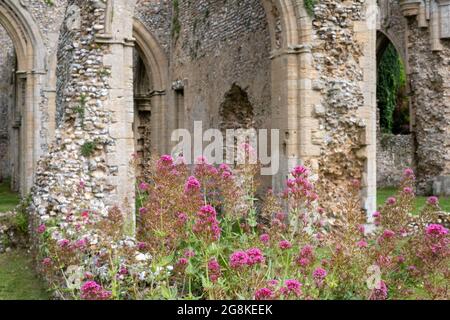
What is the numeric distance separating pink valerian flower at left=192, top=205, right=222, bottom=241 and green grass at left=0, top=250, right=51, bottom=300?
283 cm

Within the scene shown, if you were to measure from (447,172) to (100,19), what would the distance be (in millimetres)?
10493

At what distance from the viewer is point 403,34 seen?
60.1 ft

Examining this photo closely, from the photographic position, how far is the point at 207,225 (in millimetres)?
3527

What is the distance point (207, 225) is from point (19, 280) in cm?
406

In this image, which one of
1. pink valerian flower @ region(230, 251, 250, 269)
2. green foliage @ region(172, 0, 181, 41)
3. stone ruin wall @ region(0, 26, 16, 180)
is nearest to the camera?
pink valerian flower @ region(230, 251, 250, 269)

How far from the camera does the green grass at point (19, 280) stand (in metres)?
6.03

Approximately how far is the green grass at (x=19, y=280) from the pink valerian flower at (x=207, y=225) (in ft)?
9.27

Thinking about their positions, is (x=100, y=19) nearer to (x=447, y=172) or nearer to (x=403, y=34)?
(x=447, y=172)

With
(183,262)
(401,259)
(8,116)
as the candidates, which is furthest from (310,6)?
(8,116)

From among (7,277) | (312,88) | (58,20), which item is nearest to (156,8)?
(58,20)

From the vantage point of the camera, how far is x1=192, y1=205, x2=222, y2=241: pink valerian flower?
3492 millimetres

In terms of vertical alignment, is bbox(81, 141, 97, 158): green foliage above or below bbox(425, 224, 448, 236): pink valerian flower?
above

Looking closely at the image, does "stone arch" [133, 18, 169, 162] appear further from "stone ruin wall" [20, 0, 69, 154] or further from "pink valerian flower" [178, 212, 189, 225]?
"pink valerian flower" [178, 212, 189, 225]

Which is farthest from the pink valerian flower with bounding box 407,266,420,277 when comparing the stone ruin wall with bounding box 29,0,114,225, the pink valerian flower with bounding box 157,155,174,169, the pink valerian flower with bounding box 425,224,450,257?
Answer: the stone ruin wall with bounding box 29,0,114,225
